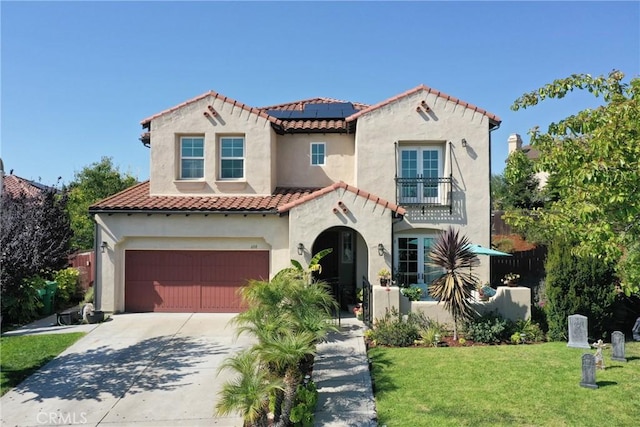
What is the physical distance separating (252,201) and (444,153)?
7960 millimetres

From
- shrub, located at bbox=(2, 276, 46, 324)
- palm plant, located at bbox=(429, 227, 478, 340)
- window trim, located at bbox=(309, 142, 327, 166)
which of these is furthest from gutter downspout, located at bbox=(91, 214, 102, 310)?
palm plant, located at bbox=(429, 227, 478, 340)

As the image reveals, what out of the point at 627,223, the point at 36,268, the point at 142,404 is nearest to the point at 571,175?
the point at 627,223

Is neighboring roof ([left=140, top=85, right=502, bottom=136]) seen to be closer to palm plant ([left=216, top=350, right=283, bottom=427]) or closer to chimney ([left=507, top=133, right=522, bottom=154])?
palm plant ([left=216, top=350, right=283, bottom=427])

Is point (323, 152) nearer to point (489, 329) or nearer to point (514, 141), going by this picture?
point (489, 329)

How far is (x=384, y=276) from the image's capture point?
14.1 meters

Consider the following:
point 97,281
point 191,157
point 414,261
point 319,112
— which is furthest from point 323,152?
point 97,281

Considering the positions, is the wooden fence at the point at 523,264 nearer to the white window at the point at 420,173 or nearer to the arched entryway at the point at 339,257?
the white window at the point at 420,173

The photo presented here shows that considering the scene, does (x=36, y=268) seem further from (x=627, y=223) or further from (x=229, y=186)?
(x=627, y=223)

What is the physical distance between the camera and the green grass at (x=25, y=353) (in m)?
10.0

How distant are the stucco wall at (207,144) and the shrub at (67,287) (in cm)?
576

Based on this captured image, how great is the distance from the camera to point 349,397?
28.7ft

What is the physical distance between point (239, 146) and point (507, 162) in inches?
421

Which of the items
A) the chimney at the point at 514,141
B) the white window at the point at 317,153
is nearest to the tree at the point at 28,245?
the white window at the point at 317,153

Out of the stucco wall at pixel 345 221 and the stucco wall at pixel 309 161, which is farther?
the stucco wall at pixel 309 161
